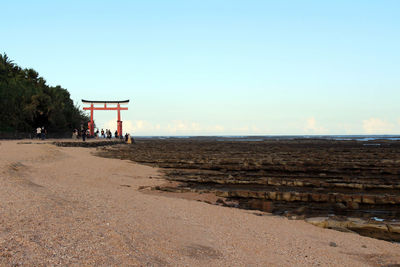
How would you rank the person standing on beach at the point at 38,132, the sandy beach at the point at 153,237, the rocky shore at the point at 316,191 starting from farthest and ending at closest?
the person standing on beach at the point at 38,132 < the rocky shore at the point at 316,191 < the sandy beach at the point at 153,237

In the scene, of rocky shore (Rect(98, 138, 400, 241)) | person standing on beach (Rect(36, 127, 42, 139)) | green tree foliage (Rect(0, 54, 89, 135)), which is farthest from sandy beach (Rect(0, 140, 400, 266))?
green tree foliage (Rect(0, 54, 89, 135))

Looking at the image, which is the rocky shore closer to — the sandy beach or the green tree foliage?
the sandy beach

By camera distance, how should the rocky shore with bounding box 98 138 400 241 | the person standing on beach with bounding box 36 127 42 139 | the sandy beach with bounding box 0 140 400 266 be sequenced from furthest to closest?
the person standing on beach with bounding box 36 127 42 139 → the rocky shore with bounding box 98 138 400 241 → the sandy beach with bounding box 0 140 400 266

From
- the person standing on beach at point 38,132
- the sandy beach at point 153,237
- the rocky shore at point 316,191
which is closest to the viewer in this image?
the sandy beach at point 153,237

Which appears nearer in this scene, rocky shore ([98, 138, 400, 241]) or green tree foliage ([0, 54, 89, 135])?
rocky shore ([98, 138, 400, 241])

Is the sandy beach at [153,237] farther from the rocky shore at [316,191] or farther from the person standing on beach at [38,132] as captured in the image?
the person standing on beach at [38,132]

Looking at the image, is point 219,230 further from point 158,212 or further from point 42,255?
point 42,255

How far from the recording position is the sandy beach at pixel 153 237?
4629mm

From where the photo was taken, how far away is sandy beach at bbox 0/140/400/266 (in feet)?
15.2

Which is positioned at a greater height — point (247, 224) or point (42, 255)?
point (42, 255)

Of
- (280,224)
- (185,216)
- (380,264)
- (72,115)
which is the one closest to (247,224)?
(280,224)

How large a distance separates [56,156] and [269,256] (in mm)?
17152

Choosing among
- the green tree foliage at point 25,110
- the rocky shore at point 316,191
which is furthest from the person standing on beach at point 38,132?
the rocky shore at point 316,191

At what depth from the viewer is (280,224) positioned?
852 centimetres
